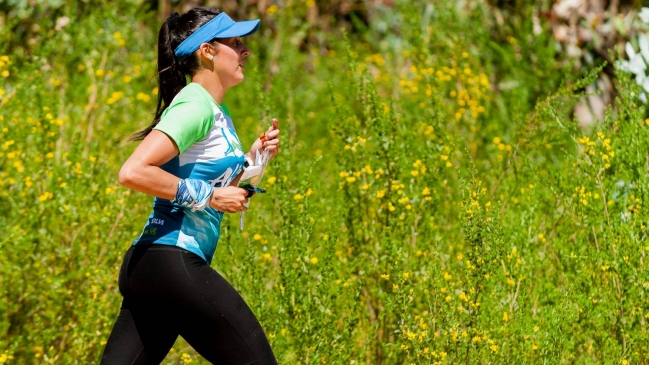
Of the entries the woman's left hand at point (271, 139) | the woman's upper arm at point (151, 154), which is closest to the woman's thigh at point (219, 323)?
the woman's upper arm at point (151, 154)

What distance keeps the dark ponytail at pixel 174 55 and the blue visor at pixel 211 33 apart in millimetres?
28

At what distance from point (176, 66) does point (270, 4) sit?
610 centimetres

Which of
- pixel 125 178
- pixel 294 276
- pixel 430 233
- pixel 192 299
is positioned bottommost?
pixel 430 233

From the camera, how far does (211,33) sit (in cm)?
256

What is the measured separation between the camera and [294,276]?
3225mm

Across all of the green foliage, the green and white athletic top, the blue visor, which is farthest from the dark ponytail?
the green foliage

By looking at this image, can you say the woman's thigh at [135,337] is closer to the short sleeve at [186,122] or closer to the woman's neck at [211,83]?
the short sleeve at [186,122]

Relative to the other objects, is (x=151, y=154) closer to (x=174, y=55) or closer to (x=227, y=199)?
(x=227, y=199)

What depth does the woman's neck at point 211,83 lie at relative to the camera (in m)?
2.58

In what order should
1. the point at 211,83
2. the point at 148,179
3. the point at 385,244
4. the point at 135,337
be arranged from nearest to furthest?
the point at 148,179, the point at 135,337, the point at 211,83, the point at 385,244

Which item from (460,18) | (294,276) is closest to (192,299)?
(294,276)

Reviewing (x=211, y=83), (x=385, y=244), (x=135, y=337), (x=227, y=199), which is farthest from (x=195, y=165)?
(x=385, y=244)

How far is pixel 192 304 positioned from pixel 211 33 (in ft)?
2.52

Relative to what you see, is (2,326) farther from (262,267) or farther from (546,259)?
(546,259)
